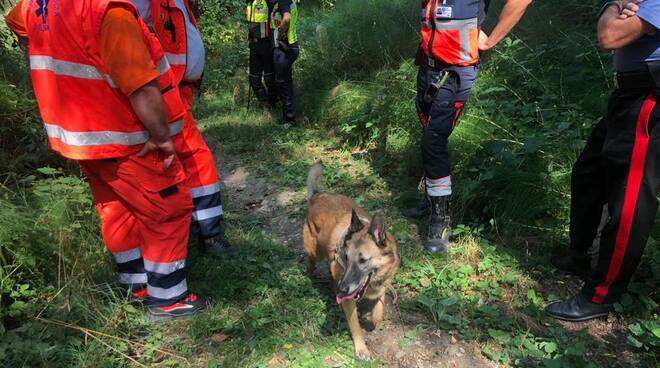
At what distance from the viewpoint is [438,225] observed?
145 inches

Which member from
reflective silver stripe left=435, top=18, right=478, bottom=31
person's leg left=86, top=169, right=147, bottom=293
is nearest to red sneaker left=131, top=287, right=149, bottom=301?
person's leg left=86, top=169, right=147, bottom=293

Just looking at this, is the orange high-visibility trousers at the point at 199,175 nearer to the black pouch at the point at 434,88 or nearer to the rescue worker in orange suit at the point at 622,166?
the black pouch at the point at 434,88

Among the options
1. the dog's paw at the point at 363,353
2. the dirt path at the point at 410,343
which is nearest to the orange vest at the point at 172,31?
the dirt path at the point at 410,343

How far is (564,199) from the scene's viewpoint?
3473 millimetres

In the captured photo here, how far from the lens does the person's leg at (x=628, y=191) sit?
94.4 inches

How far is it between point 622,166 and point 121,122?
2.86m

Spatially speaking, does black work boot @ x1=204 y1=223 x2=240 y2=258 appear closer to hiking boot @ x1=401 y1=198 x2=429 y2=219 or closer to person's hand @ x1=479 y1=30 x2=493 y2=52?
hiking boot @ x1=401 y1=198 x2=429 y2=219

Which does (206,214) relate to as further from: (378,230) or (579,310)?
(579,310)

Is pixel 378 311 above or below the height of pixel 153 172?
below

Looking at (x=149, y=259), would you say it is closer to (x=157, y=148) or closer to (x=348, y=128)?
(x=157, y=148)

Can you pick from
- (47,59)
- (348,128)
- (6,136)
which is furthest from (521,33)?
(6,136)

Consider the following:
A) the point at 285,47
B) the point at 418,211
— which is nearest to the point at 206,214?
the point at 418,211

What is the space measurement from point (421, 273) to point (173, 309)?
1.82 metres

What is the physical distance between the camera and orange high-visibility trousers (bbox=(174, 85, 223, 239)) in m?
3.19
